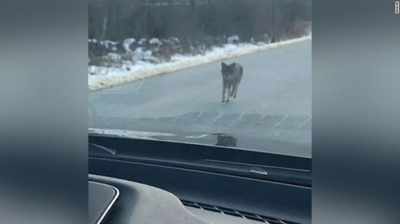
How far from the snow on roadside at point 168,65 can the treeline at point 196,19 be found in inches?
1.6

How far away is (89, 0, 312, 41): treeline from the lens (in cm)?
227

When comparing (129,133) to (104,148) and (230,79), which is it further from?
(230,79)

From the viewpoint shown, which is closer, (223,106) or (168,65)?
(168,65)

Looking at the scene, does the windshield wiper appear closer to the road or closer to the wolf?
the road

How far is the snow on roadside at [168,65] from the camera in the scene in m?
2.41

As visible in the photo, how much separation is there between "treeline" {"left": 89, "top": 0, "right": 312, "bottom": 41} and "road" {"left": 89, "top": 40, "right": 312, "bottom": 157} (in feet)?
0.27

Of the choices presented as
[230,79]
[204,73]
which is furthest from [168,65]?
[230,79]

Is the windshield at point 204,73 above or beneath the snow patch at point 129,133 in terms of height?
above

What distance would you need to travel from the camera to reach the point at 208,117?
8.77ft

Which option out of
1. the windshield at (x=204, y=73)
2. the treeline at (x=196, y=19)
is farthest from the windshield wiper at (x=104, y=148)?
the treeline at (x=196, y=19)

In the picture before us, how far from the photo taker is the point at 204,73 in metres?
2.54

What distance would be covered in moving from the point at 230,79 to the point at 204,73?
0.38 ft

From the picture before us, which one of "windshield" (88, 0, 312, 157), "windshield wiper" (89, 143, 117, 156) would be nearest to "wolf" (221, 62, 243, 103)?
"windshield" (88, 0, 312, 157)

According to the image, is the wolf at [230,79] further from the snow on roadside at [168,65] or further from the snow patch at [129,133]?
the snow patch at [129,133]
